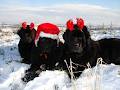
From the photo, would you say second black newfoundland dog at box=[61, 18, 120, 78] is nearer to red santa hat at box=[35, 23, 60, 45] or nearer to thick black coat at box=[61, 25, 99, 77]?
thick black coat at box=[61, 25, 99, 77]

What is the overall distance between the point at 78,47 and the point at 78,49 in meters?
0.05

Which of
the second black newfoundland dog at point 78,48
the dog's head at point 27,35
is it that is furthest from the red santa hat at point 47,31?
the dog's head at point 27,35

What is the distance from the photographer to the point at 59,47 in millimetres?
8281

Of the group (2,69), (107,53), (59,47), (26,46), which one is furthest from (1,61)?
(107,53)

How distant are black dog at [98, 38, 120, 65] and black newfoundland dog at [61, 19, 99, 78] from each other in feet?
2.43

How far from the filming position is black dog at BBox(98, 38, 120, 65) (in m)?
8.77

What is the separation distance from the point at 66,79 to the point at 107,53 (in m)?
1.99

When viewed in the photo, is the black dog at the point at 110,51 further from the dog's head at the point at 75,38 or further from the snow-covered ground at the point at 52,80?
the dog's head at the point at 75,38

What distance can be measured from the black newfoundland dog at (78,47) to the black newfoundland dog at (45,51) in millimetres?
327

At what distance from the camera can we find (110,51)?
8898 millimetres

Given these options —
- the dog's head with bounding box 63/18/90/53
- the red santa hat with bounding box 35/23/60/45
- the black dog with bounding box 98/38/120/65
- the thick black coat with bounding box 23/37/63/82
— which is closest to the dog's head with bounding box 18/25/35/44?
the red santa hat with bounding box 35/23/60/45

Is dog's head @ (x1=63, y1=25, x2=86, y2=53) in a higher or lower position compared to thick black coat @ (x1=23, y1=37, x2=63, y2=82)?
higher

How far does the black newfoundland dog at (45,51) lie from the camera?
8.11 metres

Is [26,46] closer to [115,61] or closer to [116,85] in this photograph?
[115,61]
